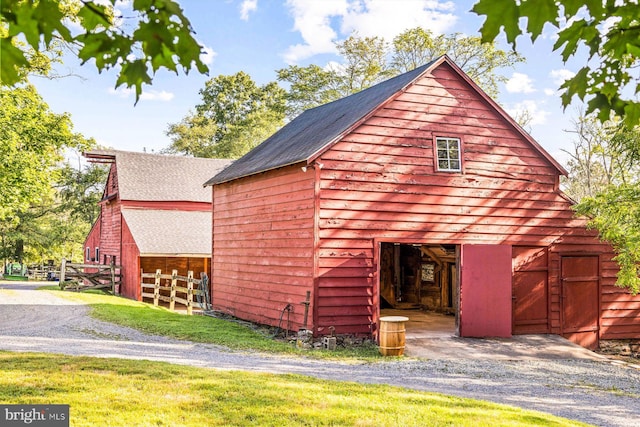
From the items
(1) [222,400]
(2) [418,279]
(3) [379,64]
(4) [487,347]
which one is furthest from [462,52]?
(1) [222,400]

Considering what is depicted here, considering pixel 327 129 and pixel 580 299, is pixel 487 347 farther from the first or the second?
pixel 327 129

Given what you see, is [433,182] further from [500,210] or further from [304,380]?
[304,380]

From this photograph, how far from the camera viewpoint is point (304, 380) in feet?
29.8

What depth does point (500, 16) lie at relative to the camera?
10.8ft

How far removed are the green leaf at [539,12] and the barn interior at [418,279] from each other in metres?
16.5

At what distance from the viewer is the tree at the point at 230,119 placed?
47688mm

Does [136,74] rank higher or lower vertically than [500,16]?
lower

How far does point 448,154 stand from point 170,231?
51.3 ft

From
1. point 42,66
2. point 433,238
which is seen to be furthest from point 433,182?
point 42,66

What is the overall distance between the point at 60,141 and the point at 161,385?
19868 mm

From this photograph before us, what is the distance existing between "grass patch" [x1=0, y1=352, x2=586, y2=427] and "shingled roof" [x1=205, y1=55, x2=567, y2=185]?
20.8ft

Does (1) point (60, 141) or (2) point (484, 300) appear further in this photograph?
(1) point (60, 141)

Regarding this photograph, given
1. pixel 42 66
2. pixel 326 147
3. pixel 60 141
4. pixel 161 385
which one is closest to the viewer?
pixel 161 385

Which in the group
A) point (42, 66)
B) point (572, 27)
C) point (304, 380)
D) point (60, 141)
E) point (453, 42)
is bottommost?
point (304, 380)
